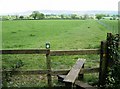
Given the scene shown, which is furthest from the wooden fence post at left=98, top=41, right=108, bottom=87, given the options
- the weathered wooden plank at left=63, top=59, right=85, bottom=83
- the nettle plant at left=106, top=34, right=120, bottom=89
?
the weathered wooden plank at left=63, top=59, right=85, bottom=83

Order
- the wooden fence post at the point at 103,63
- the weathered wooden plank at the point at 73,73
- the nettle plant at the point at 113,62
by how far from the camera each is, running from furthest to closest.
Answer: the wooden fence post at the point at 103,63 → the nettle plant at the point at 113,62 → the weathered wooden plank at the point at 73,73

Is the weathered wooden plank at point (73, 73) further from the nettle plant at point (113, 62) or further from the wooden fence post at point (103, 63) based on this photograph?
the nettle plant at point (113, 62)

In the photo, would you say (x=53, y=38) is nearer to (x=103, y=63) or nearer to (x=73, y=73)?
(x=103, y=63)

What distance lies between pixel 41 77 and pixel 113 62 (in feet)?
9.56

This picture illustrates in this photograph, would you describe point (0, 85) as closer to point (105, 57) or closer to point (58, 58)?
point (105, 57)

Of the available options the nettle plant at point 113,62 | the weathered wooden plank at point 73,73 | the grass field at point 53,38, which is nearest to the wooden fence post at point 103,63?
the nettle plant at point 113,62

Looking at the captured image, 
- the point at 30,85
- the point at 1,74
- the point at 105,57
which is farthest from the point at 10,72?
the point at 105,57

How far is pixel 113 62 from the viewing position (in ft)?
22.0

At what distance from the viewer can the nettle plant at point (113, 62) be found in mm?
6441

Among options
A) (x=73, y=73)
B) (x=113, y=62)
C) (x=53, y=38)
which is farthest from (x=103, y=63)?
(x=53, y=38)

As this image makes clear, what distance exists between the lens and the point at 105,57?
7027mm

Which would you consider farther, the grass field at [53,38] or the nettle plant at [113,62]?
the grass field at [53,38]

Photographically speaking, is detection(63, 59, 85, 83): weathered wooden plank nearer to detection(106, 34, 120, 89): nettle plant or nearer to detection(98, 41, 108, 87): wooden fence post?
detection(98, 41, 108, 87): wooden fence post

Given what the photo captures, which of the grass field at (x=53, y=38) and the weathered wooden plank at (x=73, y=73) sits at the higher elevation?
the weathered wooden plank at (x=73, y=73)
